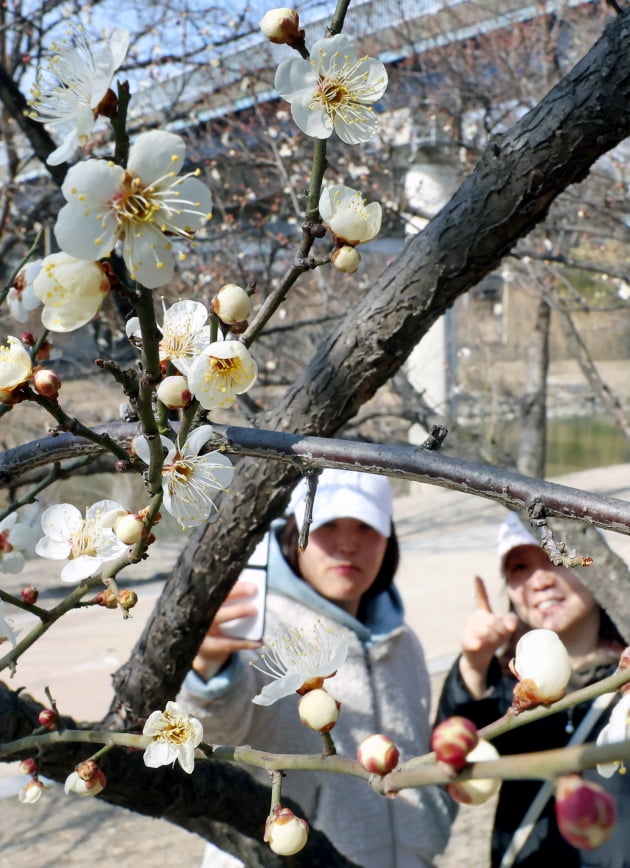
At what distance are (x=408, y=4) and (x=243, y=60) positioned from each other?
1510 millimetres

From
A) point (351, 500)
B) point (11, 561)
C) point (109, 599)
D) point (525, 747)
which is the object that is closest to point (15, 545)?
point (11, 561)

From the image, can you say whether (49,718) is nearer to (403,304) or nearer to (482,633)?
(403,304)

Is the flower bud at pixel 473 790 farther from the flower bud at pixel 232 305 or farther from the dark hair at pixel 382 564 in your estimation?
the dark hair at pixel 382 564

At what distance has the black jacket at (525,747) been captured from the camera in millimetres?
2018

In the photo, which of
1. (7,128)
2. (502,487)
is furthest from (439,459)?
(7,128)

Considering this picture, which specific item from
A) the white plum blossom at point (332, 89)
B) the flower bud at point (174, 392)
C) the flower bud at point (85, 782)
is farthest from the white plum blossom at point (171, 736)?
the white plum blossom at point (332, 89)

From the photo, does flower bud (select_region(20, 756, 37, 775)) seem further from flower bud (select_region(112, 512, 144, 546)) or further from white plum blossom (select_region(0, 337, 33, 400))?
white plum blossom (select_region(0, 337, 33, 400))

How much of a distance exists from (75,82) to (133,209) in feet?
→ 0.66

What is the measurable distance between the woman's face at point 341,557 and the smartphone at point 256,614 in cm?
39

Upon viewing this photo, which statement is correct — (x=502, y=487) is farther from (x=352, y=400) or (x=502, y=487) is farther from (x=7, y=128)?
(x=7, y=128)

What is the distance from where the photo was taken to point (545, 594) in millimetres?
2166

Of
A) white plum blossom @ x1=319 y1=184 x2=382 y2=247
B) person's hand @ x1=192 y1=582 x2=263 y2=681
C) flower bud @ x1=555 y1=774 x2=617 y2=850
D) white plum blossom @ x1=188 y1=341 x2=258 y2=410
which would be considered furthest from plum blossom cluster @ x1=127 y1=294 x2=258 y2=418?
person's hand @ x1=192 y1=582 x2=263 y2=681

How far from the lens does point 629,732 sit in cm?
65

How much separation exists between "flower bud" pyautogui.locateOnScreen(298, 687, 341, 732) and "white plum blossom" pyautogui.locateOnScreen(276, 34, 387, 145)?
0.50 metres
